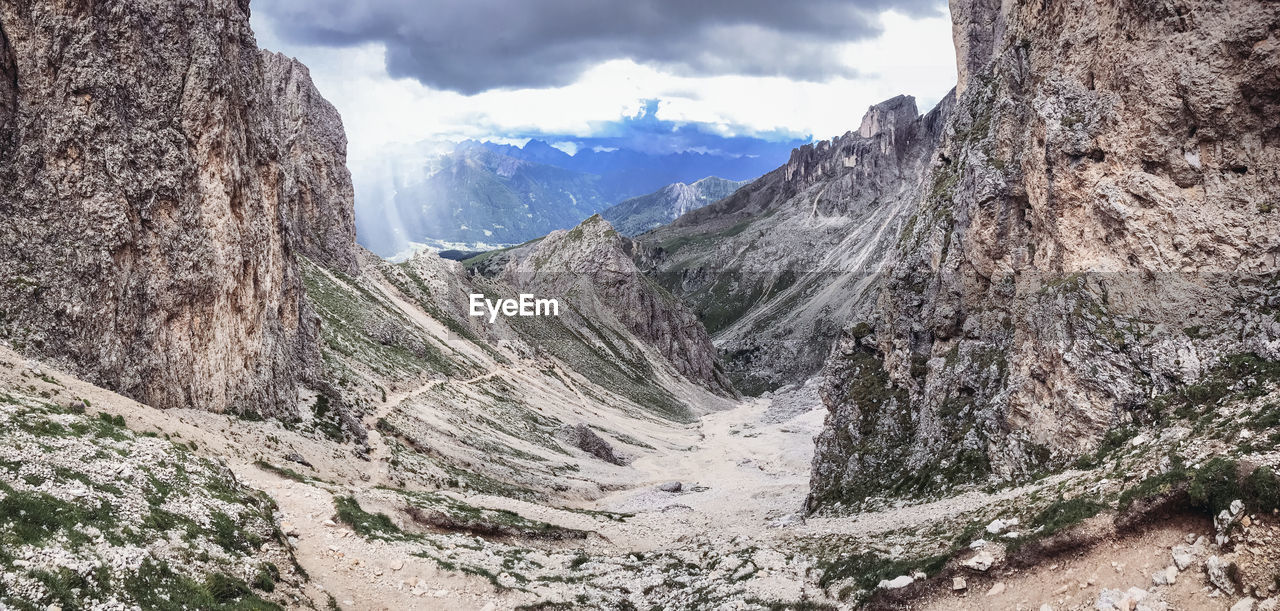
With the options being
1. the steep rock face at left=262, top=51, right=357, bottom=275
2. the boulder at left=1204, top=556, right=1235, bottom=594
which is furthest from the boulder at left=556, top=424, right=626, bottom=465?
the boulder at left=1204, top=556, right=1235, bottom=594

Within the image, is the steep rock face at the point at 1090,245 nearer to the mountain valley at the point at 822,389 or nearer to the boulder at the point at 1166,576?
the mountain valley at the point at 822,389

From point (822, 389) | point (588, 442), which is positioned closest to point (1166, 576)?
point (822, 389)

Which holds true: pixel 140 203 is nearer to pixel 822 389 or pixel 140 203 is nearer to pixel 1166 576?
pixel 1166 576

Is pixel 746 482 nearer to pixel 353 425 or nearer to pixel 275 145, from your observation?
pixel 353 425

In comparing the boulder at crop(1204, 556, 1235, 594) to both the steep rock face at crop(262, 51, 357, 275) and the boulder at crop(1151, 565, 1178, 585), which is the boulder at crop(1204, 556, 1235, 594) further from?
the steep rock face at crop(262, 51, 357, 275)

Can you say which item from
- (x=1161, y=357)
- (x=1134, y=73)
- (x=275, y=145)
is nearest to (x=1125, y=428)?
(x=1161, y=357)
